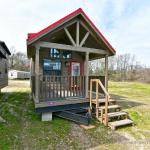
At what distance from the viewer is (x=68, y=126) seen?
19.7 ft

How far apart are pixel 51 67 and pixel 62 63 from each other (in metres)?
0.77

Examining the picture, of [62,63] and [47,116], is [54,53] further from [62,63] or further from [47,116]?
[47,116]

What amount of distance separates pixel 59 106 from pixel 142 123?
11.5ft

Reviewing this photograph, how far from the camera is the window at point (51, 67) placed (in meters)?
9.45

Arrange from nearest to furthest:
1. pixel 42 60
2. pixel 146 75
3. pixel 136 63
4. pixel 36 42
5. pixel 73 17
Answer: pixel 36 42 < pixel 73 17 < pixel 42 60 < pixel 146 75 < pixel 136 63

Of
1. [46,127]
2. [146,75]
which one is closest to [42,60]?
[46,127]

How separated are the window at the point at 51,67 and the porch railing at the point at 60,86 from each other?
2223 mm

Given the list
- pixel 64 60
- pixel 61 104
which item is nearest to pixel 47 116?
pixel 61 104

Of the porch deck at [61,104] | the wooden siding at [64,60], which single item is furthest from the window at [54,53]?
the porch deck at [61,104]

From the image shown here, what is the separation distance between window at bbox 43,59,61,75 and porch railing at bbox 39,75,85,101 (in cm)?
222

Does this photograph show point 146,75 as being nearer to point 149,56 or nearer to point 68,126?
point 149,56

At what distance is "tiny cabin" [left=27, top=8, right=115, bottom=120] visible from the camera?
6414mm

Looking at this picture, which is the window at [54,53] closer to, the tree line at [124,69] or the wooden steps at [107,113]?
the wooden steps at [107,113]

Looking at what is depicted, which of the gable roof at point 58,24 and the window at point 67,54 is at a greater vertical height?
the gable roof at point 58,24
